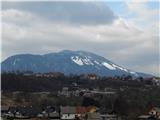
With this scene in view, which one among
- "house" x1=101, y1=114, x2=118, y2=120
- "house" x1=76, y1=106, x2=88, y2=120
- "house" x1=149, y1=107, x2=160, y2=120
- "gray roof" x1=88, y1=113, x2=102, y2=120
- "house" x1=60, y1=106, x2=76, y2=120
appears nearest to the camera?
"gray roof" x1=88, y1=113, x2=102, y2=120

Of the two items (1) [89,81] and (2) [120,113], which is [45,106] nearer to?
(2) [120,113]

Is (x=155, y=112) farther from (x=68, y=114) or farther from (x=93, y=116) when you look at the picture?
(x=68, y=114)

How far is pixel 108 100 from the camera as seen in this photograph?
6662 centimetres

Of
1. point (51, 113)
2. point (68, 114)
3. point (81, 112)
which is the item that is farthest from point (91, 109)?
point (51, 113)

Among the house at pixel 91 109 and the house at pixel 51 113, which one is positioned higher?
the house at pixel 91 109

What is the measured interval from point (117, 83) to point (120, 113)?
62.4 metres

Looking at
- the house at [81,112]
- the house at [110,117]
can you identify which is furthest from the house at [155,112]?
the house at [81,112]

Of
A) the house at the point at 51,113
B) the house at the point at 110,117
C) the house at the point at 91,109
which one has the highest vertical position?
the house at the point at 91,109

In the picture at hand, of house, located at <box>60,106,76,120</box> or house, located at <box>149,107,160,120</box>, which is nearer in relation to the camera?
house, located at <box>149,107,160,120</box>

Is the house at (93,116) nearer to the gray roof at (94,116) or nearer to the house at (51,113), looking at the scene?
the gray roof at (94,116)

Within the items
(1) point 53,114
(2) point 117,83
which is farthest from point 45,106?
(2) point 117,83

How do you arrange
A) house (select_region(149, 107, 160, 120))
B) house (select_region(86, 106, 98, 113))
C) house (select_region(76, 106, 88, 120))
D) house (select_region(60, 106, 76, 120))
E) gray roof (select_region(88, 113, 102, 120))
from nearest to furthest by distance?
gray roof (select_region(88, 113, 102, 120)) → house (select_region(149, 107, 160, 120)) → house (select_region(76, 106, 88, 120)) → house (select_region(60, 106, 76, 120)) → house (select_region(86, 106, 98, 113))

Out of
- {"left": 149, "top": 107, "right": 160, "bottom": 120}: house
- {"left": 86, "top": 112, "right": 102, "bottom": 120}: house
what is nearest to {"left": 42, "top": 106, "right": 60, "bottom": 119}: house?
{"left": 86, "top": 112, "right": 102, "bottom": 120}: house

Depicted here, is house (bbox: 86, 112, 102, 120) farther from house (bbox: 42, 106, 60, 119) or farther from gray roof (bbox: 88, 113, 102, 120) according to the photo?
house (bbox: 42, 106, 60, 119)
